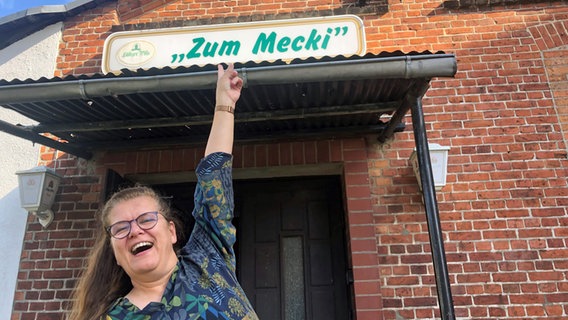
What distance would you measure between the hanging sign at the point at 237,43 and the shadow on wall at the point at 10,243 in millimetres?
1433

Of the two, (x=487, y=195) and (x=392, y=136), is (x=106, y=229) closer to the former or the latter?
(x=392, y=136)

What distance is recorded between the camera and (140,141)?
352 cm

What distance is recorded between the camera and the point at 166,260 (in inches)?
59.7

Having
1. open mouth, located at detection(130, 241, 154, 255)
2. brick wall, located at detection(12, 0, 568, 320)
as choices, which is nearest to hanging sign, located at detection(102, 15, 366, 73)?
brick wall, located at detection(12, 0, 568, 320)

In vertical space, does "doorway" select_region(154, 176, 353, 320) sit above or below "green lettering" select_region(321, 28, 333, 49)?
below

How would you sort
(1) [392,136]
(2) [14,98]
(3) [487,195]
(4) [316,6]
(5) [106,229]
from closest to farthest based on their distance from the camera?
1. (5) [106,229]
2. (2) [14,98]
3. (3) [487,195]
4. (1) [392,136]
5. (4) [316,6]

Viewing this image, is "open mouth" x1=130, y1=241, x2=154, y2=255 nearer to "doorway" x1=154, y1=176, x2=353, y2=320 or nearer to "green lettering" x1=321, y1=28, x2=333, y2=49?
"doorway" x1=154, y1=176, x2=353, y2=320

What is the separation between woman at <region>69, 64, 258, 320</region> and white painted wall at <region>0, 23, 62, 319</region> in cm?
238

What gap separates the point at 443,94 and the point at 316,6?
1.46 m

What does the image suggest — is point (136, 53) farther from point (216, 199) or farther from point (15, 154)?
point (216, 199)

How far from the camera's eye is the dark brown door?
3607mm

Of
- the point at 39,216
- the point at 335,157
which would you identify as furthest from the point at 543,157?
the point at 39,216

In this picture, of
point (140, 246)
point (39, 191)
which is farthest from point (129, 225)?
point (39, 191)

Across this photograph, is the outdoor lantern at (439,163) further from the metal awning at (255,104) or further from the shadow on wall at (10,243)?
the shadow on wall at (10,243)
